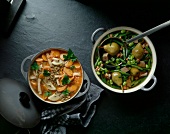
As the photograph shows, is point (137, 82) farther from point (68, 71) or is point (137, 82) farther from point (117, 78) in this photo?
point (68, 71)

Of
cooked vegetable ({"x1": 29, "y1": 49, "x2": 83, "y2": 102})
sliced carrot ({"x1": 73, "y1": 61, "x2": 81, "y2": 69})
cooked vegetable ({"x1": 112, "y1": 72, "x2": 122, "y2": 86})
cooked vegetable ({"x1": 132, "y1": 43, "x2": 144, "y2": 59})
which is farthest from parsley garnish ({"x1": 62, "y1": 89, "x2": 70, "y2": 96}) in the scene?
cooked vegetable ({"x1": 132, "y1": 43, "x2": 144, "y2": 59})

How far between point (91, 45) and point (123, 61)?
0.77 ft

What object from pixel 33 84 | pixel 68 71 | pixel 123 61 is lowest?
pixel 33 84

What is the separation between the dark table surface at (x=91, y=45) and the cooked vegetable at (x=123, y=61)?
13 cm

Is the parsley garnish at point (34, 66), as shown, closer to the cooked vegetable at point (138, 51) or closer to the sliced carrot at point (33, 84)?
the sliced carrot at point (33, 84)

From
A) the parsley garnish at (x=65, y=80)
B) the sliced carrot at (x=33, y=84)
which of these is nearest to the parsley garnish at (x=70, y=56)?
the parsley garnish at (x=65, y=80)

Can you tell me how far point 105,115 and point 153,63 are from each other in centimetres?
41

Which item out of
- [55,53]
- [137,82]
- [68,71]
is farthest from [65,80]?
[137,82]

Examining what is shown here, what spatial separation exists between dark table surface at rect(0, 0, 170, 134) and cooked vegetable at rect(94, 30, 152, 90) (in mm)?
127

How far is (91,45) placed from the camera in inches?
84.2

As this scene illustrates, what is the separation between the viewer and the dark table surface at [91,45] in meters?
2.11

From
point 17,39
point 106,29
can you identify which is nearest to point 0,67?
point 17,39

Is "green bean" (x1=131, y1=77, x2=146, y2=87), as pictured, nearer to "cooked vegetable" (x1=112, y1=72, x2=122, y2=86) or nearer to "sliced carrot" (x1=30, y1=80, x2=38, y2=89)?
"cooked vegetable" (x1=112, y1=72, x2=122, y2=86)

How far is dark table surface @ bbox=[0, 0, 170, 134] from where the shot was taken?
2111 mm
